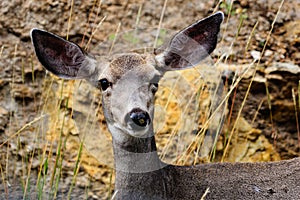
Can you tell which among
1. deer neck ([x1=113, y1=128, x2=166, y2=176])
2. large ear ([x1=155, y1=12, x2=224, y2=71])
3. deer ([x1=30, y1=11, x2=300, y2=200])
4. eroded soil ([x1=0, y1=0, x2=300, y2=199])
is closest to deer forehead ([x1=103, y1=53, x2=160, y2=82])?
deer ([x1=30, y1=11, x2=300, y2=200])

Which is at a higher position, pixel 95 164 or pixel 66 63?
pixel 66 63

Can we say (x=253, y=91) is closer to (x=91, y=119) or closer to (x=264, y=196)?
(x=91, y=119)

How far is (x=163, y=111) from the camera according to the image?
5109mm

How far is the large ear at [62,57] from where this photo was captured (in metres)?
3.79

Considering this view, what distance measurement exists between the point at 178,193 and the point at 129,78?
2.19ft

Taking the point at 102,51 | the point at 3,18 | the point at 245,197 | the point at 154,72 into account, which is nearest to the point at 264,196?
the point at 245,197

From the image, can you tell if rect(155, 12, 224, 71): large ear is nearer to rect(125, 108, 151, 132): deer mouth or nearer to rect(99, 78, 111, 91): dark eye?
rect(99, 78, 111, 91): dark eye

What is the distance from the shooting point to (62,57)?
3877mm

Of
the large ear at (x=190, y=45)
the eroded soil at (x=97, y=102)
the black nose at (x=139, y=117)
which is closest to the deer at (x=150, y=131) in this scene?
the large ear at (x=190, y=45)

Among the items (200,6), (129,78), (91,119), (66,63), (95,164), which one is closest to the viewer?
(129,78)

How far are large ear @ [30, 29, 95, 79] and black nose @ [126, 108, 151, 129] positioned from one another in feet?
1.82

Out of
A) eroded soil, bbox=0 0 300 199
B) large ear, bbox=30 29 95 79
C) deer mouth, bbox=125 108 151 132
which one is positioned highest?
large ear, bbox=30 29 95 79

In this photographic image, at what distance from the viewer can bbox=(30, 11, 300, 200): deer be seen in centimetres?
364

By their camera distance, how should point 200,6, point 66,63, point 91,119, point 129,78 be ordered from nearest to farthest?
1. point 129,78
2. point 66,63
3. point 91,119
4. point 200,6
